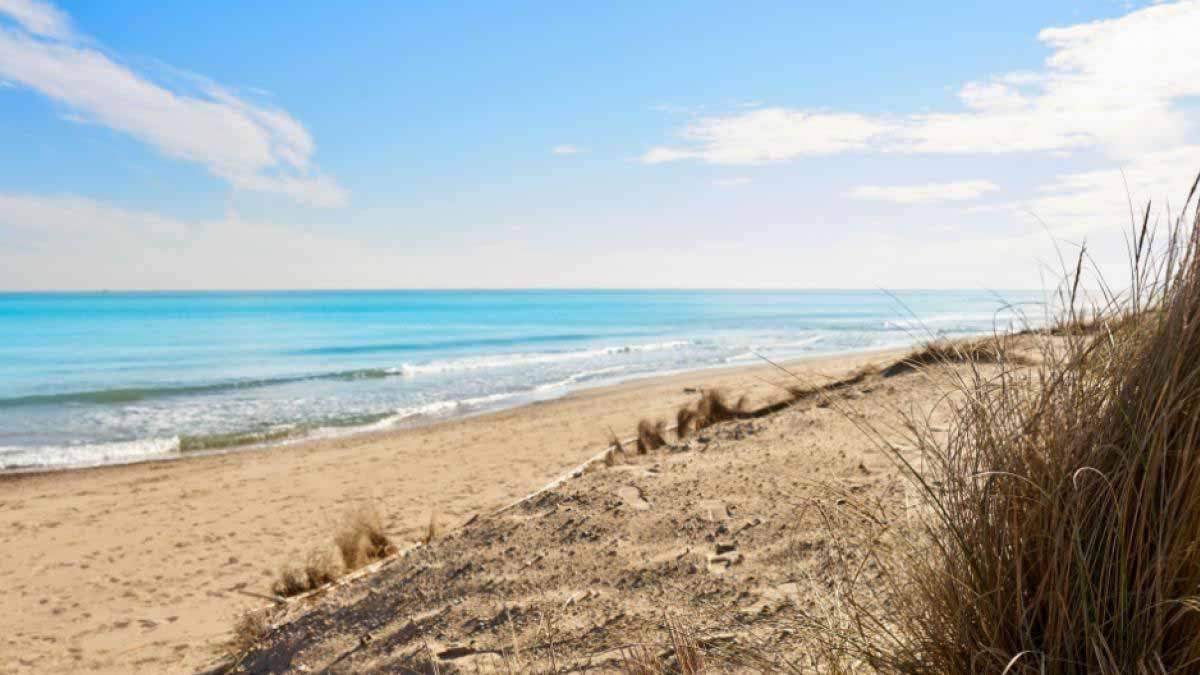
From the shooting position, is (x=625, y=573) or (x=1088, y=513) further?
(x=625, y=573)

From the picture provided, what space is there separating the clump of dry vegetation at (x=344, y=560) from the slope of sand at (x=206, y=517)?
0.30 m

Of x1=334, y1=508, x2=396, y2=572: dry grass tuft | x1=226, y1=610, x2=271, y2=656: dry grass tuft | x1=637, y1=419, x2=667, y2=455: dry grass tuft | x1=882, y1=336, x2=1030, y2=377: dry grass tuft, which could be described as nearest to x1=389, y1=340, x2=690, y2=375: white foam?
x1=637, y1=419, x2=667, y2=455: dry grass tuft

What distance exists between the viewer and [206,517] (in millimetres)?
9047

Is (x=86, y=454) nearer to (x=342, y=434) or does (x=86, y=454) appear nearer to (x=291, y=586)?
(x=342, y=434)

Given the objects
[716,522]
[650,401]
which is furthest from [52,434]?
[716,522]

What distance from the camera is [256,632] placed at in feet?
15.4

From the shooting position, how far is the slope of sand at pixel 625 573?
3062 millimetres

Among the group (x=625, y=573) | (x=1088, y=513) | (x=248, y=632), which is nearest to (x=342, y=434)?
(x=248, y=632)

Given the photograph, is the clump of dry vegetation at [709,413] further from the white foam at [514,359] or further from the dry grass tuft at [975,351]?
the white foam at [514,359]

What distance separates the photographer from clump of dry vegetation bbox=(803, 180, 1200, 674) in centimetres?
182

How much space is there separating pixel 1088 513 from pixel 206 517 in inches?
364

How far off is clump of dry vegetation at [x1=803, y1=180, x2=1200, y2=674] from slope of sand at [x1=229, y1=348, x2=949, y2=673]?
37cm

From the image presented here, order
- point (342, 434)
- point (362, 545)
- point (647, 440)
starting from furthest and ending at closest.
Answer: point (342, 434)
point (647, 440)
point (362, 545)

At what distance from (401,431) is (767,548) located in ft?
38.9
